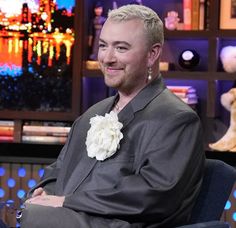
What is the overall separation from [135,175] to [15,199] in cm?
239

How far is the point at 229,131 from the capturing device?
4426mm

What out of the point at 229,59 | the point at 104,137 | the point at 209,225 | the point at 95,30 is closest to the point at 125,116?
the point at 104,137

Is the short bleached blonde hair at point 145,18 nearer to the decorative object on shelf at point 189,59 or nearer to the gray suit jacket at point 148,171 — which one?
the gray suit jacket at point 148,171

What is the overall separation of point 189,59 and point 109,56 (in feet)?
7.45

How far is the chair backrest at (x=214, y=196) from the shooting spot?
7.88ft

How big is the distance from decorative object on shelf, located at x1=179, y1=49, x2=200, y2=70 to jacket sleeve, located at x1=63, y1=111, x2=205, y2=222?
232 cm

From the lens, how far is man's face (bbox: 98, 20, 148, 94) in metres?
2.25

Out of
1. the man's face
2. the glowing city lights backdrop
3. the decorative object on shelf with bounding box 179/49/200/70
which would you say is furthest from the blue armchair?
the glowing city lights backdrop

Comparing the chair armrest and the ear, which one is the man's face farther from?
the chair armrest

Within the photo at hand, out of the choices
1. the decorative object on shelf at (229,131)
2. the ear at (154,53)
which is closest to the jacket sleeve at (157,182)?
the ear at (154,53)

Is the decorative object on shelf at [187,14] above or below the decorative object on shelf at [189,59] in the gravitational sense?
above

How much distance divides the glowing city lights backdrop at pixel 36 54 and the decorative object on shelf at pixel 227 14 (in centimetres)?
94

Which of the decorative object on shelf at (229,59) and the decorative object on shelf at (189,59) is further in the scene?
the decorative object on shelf at (189,59)

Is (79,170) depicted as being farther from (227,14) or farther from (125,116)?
(227,14)
